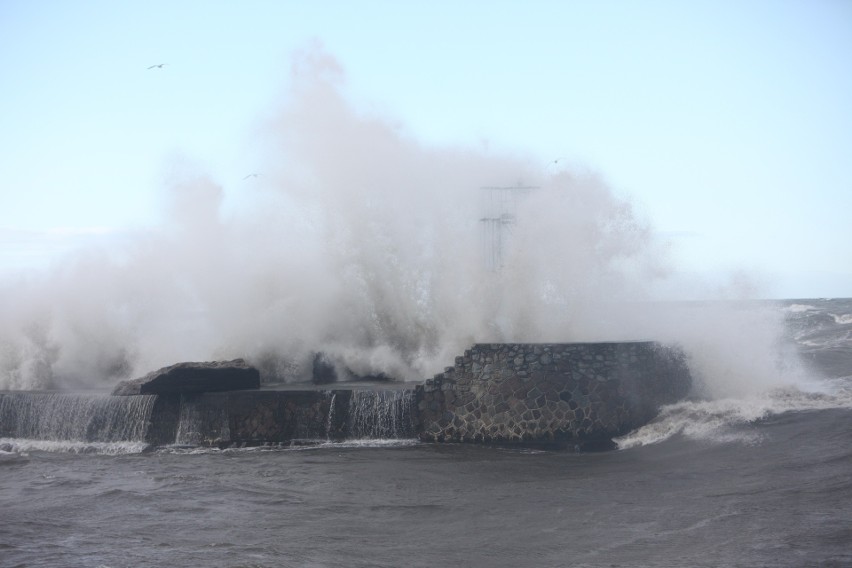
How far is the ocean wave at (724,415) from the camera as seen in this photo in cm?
1293

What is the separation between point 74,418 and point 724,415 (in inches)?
440

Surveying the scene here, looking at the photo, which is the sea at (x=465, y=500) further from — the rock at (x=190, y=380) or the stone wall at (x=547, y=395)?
the rock at (x=190, y=380)

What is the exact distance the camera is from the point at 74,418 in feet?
51.3

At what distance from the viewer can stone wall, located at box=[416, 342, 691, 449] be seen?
13453 millimetres

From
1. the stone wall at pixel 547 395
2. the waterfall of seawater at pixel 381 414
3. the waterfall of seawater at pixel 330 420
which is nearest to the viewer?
the stone wall at pixel 547 395

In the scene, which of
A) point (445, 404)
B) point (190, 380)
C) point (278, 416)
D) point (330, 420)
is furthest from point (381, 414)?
point (190, 380)

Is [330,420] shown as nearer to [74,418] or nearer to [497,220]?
[74,418]

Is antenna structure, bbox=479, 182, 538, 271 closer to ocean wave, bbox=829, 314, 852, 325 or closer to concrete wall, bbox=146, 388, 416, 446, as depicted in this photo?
concrete wall, bbox=146, 388, 416, 446

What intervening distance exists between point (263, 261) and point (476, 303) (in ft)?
19.9

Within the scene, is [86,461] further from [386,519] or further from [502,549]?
[502,549]

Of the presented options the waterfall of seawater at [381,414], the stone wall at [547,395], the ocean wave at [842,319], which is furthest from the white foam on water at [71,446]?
the ocean wave at [842,319]

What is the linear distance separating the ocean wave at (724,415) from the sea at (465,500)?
3cm

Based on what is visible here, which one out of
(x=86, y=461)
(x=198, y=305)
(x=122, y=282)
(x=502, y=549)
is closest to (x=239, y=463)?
(x=86, y=461)

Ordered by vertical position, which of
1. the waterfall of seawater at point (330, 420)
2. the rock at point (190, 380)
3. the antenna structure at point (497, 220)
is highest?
the antenna structure at point (497, 220)
